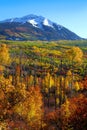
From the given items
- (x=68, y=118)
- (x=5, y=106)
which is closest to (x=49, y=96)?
(x=68, y=118)

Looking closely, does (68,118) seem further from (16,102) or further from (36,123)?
(16,102)

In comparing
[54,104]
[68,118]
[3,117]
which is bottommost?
[54,104]

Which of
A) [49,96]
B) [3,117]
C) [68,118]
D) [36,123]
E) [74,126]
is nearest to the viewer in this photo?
[3,117]

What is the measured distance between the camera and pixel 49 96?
545 ft

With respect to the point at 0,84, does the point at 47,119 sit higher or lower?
lower

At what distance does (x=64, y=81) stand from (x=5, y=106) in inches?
4686

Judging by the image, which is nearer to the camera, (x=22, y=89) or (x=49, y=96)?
(x=22, y=89)

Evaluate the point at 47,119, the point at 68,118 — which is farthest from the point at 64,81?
the point at 68,118

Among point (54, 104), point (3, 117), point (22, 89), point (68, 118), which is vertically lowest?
point (54, 104)

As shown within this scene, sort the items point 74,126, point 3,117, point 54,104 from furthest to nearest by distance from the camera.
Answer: point 54,104, point 74,126, point 3,117

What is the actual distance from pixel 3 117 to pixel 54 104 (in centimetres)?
9321

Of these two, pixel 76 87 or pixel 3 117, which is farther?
pixel 76 87

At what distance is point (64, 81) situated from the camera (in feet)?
589

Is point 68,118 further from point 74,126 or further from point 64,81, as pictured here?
point 64,81
